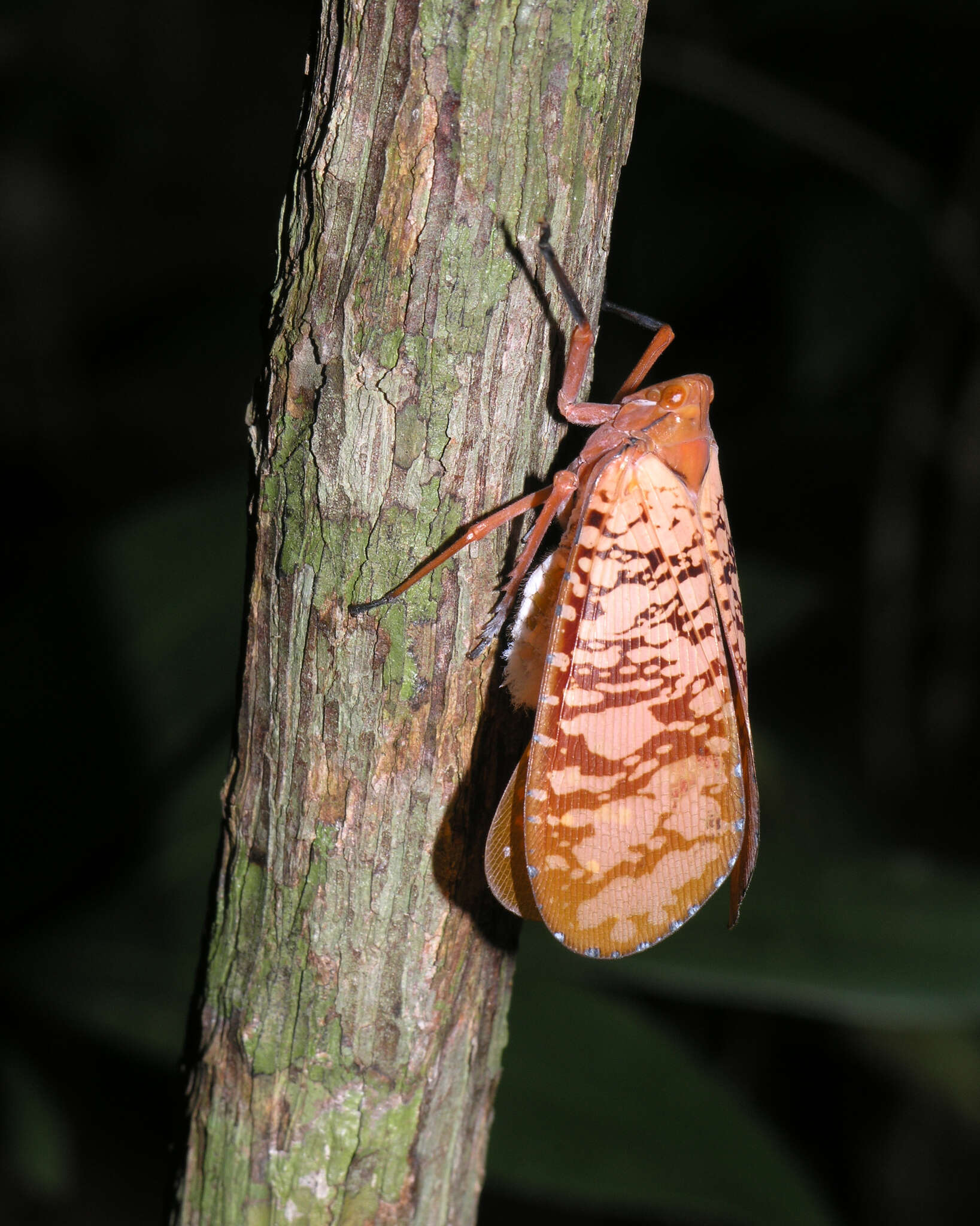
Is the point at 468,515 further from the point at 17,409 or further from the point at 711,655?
the point at 17,409

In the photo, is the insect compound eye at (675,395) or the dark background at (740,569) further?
the dark background at (740,569)

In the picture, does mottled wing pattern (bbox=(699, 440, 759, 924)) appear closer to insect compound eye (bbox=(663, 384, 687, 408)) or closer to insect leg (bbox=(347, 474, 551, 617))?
insect compound eye (bbox=(663, 384, 687, 408))

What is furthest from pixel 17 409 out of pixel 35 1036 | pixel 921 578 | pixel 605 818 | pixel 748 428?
Answer: pixel 605 818

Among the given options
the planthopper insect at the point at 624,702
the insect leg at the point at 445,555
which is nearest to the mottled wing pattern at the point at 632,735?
the planthopper insect at the point at 624,702

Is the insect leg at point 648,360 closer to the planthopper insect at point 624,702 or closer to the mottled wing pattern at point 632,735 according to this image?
the planthopper insect at point 624,702

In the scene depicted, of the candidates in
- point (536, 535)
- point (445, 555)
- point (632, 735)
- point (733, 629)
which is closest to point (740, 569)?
point (733, 629)

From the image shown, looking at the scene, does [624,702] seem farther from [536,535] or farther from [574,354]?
[574,354]
